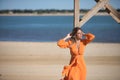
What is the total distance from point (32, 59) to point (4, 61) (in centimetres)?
106

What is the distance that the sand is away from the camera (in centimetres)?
1203

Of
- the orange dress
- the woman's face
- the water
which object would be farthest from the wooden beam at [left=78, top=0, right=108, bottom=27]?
the water

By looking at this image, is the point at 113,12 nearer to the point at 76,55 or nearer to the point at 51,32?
the point at 76,55

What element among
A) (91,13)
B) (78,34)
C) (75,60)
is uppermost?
(91,13)

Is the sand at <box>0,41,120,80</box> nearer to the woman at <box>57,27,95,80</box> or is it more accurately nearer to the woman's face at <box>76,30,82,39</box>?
the woman at <box>57,27,95,80</box>

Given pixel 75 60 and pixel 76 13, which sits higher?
pixel 76 13

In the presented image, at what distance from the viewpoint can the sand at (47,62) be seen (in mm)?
12031

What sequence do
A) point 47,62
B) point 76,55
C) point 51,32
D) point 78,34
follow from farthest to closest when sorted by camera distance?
point 51,32 < point 47,62 < point 76,55 < point 78,34

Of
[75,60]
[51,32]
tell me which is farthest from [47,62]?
[51,32]

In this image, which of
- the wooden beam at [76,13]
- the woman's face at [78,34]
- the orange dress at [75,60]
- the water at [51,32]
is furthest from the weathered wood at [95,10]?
the water at [51,32]

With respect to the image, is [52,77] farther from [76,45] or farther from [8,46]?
[8,46]

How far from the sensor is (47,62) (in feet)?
49.7

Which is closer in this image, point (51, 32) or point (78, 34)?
point (78, 34)

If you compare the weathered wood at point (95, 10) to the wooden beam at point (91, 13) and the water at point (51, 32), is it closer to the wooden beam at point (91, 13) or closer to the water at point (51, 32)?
the wooden beam at point (91, 13)
